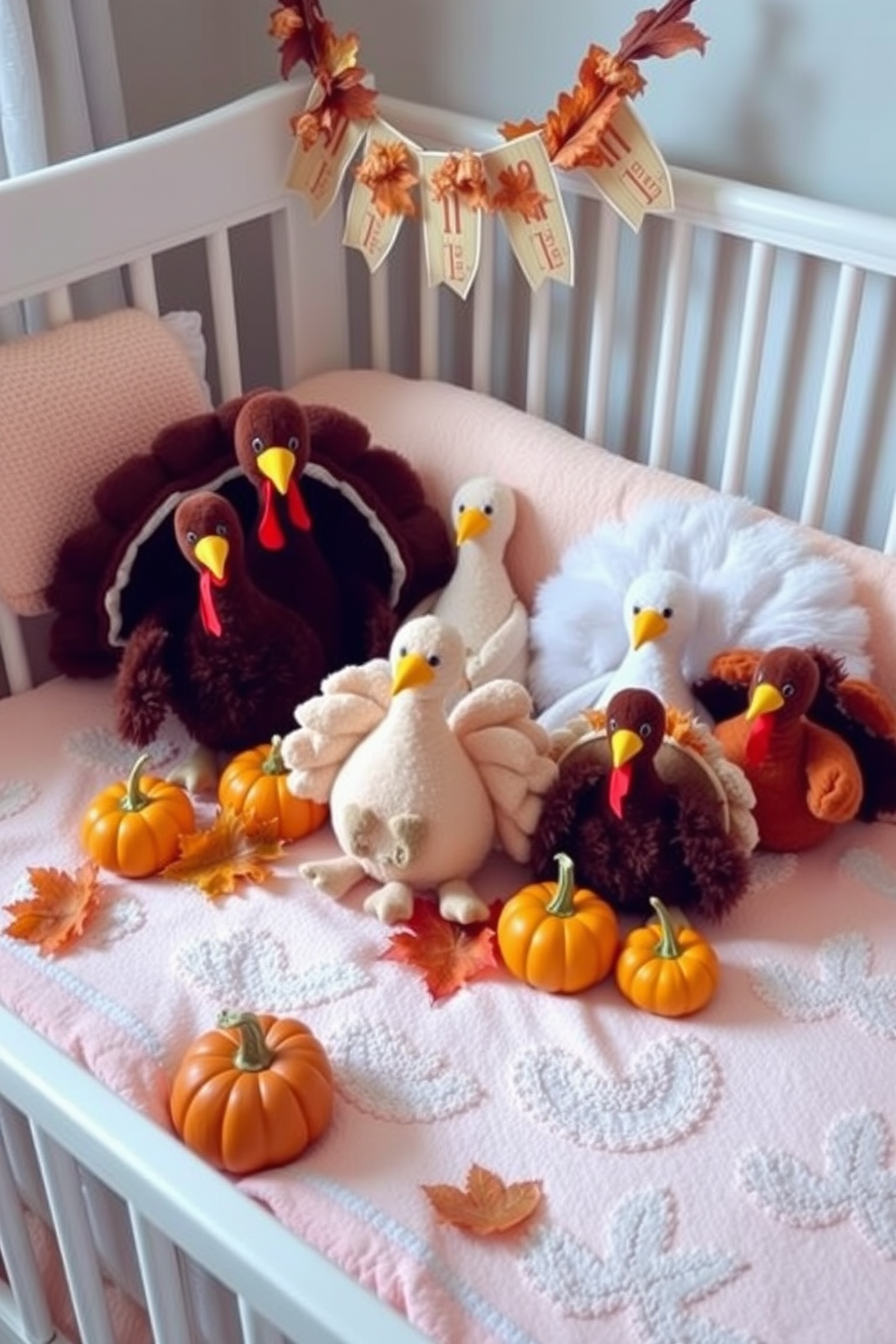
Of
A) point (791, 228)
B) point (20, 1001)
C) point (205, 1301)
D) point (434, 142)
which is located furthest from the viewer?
point (434, 142)

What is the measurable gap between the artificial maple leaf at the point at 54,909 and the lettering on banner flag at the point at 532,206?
634 millimetres

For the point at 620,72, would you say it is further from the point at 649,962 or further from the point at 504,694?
→ the point at 649,962

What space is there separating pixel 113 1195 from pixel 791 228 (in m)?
0.88

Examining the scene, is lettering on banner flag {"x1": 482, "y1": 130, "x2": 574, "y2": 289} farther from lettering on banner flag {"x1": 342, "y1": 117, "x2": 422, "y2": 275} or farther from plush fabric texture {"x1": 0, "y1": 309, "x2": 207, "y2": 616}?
plush fabric texture {"x1": 0, "y1": 309, "x2": 207, "y2": 616}

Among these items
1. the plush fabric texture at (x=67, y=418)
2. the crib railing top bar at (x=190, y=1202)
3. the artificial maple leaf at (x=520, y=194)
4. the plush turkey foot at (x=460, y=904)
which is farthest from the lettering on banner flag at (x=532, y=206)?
the crib railing top bar at (x=190, y=1202)

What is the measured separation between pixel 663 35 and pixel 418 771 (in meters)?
0.62

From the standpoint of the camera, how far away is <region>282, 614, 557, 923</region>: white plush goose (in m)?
1.12

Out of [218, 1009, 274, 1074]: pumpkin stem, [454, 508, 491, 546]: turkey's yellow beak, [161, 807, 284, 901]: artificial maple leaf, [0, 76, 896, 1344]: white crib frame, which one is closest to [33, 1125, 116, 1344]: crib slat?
[0, 76, 896, 1344]: white crib frame

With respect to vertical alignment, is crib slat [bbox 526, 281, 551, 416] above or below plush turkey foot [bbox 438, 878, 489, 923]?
above

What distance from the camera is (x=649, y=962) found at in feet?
3.46

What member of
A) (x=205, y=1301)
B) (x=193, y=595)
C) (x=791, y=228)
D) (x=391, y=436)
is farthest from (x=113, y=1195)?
(x=791, y=228)

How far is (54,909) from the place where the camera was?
1135 millimetres

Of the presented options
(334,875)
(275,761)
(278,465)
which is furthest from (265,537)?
(334,875)

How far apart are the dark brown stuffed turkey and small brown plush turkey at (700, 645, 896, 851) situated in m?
0.31
